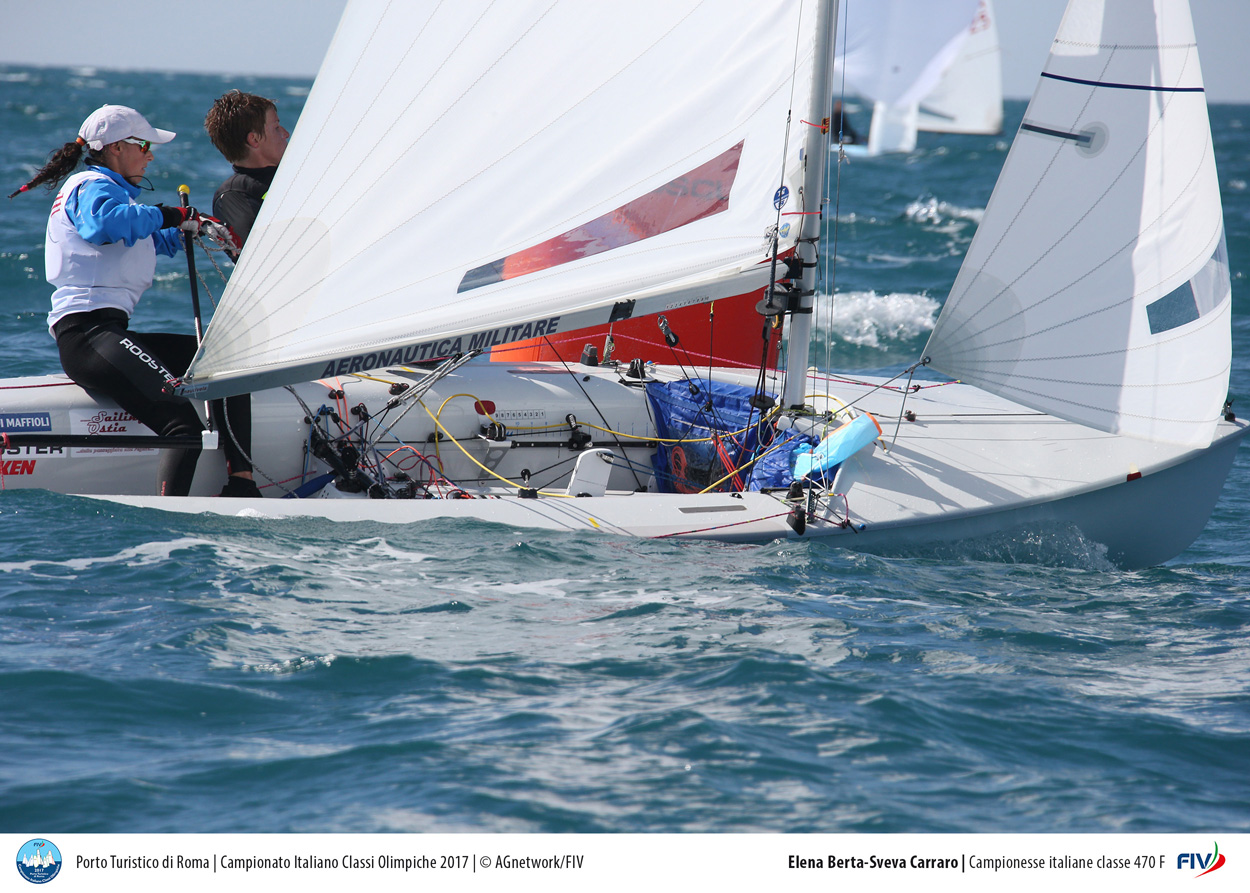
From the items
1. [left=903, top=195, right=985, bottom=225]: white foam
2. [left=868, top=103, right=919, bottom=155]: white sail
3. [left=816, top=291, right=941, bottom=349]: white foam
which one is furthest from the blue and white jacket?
[left=868, top=103, right=919, bottom=155]: white sail

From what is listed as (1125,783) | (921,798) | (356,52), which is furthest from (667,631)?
(356,52)

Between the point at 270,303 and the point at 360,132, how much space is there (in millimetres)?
579

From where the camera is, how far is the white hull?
150 inches

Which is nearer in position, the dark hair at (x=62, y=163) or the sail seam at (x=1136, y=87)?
the dark hair at (x=62, y=163)

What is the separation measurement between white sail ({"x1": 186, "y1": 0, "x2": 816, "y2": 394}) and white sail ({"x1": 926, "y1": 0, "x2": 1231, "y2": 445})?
90 cm

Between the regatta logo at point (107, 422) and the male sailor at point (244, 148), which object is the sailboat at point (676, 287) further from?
the male sailor at point (244, 148)

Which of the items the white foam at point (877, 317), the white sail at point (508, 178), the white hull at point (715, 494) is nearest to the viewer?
the white sail at point (508, 178)

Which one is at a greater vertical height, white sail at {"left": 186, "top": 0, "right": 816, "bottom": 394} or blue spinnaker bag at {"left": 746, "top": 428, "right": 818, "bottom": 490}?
white sail at {"left": 186, "top": 0, "right": 816, "bottom": 394}

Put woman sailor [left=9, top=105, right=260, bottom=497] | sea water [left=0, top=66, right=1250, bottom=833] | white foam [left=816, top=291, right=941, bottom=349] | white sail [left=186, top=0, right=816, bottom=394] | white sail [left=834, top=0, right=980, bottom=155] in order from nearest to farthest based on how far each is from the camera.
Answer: sea water [left=0, top=66, right=1250, bottom=833], white sail [left=186, top=0, right=816, bottom=394], woman sailor [left=9, top=105, right=260, bottom=497], white foam [left=816, top=291, right=941, bottom=349], white sail [left=834, top=0, right=980, bottom=155]

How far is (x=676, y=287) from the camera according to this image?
3.60 meters

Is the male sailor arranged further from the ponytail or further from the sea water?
the sea water
